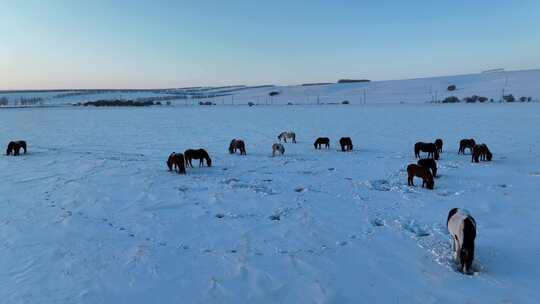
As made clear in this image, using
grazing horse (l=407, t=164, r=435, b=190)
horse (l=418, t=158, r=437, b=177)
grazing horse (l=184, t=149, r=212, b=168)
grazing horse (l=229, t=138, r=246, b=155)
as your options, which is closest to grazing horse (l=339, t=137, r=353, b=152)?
grazing horse (l=229, t=138, r=246, b=155)

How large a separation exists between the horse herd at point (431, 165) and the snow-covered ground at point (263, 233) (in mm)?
337

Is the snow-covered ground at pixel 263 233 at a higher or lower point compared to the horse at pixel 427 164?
lower

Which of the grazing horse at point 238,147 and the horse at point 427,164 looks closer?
the horse at point 427,164

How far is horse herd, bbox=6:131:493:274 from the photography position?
720cm

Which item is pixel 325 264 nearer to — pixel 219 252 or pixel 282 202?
pixel 219 252

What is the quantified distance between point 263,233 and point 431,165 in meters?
7.69

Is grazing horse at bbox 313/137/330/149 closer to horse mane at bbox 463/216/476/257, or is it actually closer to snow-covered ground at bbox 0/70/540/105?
horse mane at bbox 463/216/476/257

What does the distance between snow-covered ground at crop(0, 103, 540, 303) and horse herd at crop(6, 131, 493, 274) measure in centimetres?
34

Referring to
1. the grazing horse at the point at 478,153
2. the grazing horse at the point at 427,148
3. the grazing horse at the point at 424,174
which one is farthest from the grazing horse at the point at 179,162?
the grazing horse at the point at 478,153

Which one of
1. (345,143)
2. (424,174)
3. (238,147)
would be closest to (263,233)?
(424,174)

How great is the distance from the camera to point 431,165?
47.3ft

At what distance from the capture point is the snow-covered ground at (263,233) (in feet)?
22.3

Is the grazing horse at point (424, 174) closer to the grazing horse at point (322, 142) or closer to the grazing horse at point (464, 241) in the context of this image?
the grazing horse at point (464, 241)

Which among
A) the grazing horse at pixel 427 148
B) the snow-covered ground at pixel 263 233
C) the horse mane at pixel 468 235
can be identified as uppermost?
the grazing horse at pixel 427 148
